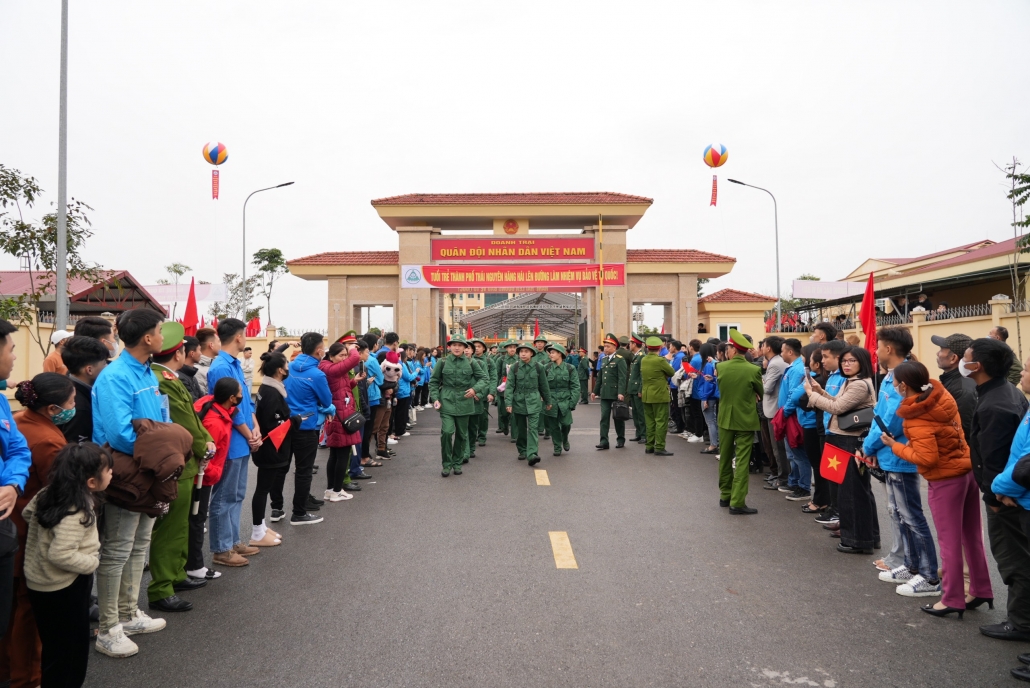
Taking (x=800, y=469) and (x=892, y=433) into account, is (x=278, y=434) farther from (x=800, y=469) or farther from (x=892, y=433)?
(x=800, y=469)

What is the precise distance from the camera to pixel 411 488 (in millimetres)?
8867

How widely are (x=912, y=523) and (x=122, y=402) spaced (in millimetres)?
Result: 5540

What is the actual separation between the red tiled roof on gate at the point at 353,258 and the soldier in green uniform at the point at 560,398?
56.9 feet

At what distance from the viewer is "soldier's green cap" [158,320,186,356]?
16.2ft

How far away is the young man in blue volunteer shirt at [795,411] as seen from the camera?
24.5 feet

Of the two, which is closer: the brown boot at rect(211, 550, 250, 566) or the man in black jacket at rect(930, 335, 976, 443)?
the man in black jacket at rect(930, 335, 976, 443)

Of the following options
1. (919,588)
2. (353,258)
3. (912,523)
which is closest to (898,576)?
(919,588)

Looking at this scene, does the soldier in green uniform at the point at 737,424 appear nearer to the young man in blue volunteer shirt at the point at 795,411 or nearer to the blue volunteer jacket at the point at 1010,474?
the young man in blue volunteer shirt at the point at 795,411

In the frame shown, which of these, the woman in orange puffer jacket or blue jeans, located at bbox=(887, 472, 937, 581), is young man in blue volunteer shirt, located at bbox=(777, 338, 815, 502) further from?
the woman in orange puffer jacket

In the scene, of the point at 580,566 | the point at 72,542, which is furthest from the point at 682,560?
the point at 72,542

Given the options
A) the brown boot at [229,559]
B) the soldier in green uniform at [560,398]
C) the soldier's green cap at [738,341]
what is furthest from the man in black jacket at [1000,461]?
the soldier in green uniform at [560,398]

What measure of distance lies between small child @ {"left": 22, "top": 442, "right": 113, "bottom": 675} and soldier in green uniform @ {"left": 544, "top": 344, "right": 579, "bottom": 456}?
28.0ft

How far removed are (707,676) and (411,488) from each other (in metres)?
5.66

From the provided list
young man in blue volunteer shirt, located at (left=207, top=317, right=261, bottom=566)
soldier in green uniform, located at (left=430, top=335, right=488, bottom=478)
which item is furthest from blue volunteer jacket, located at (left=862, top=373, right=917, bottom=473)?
soldier in green uniform, located at (left=430, top=335, right=488, bottom=478)
